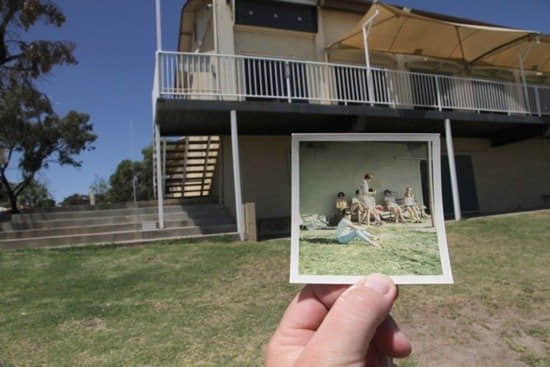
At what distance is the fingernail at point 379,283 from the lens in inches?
37.1

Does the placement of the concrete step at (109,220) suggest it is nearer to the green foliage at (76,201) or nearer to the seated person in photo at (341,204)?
the seated person in photo at (341,204)

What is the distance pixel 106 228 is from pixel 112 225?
0.14 meters

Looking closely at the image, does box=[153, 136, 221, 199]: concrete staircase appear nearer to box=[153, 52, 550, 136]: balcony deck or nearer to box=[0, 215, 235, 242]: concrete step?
box=[153, 52, 550, 136]: balcony deck

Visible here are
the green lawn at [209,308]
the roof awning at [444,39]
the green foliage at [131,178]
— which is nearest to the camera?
the green lawn at [209,308]

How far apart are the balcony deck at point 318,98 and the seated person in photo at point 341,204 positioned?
6.04 metres

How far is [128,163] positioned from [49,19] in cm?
2768

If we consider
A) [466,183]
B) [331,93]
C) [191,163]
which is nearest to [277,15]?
[331,93]

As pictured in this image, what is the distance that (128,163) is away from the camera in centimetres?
3475

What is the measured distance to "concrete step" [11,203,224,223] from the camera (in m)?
7.81

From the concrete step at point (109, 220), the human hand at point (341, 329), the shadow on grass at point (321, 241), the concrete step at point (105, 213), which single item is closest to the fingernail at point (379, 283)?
the human hand at point (341, 329)

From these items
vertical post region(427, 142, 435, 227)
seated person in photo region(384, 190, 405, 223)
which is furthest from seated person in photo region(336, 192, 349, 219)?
vertical post region(427, 142, 435, 227)

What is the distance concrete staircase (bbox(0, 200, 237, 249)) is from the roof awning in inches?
235

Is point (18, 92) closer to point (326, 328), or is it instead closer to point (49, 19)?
point (49, 19)

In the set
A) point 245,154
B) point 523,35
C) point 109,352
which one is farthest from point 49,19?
point 523,35
